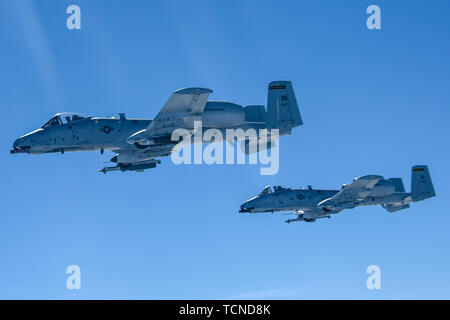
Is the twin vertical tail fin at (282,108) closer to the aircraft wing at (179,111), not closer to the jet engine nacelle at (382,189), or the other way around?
the aircraft wing at (179,111)

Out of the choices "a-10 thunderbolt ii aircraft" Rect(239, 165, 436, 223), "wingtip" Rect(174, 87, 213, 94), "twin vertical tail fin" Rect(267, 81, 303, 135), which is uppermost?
"twin vertical tail fin" Rect(267, 81, 303, 135)

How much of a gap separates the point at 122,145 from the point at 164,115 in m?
5.62

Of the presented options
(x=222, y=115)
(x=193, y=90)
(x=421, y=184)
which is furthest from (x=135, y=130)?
(x=421, y=184)

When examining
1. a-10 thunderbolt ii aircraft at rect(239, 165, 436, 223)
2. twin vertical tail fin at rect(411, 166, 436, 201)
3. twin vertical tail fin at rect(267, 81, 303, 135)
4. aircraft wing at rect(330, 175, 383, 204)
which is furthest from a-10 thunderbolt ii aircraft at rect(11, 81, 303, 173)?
twin vertical tail fin at rect(411, 166, 436, 201)

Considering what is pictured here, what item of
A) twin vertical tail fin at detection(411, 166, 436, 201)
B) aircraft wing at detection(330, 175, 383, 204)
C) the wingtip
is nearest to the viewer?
the wingtip

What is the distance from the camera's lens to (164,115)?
177 ft

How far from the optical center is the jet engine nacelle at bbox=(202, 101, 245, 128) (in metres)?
56.4

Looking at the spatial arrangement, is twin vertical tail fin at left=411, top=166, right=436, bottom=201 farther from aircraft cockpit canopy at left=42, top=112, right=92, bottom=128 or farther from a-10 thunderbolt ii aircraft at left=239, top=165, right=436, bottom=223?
aircraft cockpit canopy at left=42, top=112, right=92, bottom=128

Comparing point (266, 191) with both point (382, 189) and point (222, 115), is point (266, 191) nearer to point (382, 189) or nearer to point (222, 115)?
point (382, 189)

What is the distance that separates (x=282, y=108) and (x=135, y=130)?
14.4 metres

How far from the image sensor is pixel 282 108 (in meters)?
64.1

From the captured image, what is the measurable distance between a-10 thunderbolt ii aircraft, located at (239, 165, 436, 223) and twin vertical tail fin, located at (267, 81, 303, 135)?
1553 cm
